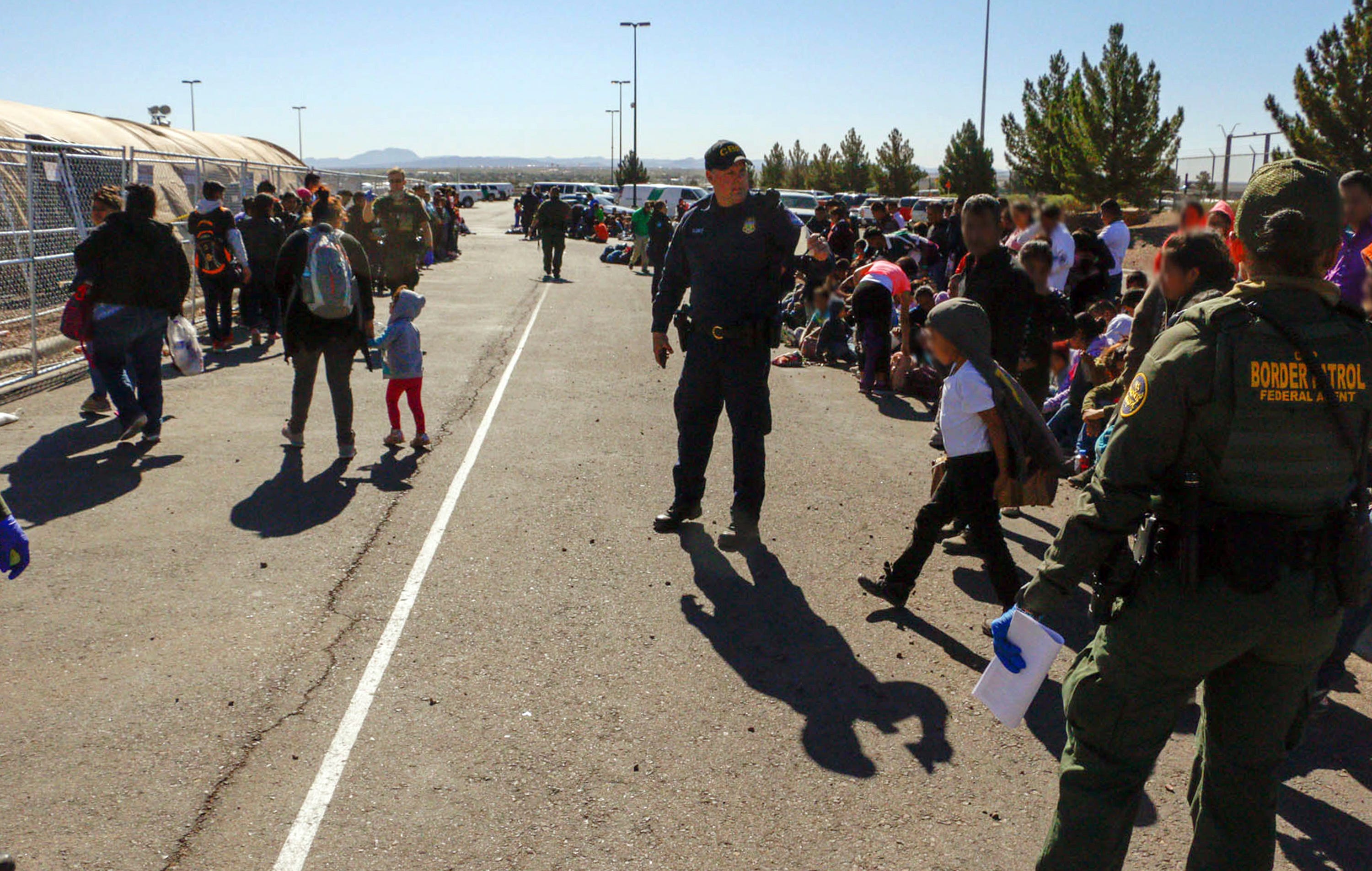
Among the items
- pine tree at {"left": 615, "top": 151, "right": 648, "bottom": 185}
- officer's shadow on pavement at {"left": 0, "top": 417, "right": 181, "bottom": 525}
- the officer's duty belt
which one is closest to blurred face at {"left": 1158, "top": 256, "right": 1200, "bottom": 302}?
the officer's duty belt

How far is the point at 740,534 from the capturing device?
6316mm

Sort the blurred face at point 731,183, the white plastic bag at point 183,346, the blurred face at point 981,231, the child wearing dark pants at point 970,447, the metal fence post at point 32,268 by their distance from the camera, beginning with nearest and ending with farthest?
the child wearing dark pants at point 970,447 → the blurred face at point 981,231 → the blurred face at point 731,183 → the white plastic bag at point 183,346 → the metal fence post at point 32,268

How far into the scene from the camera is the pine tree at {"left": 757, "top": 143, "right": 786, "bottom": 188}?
7275 cm

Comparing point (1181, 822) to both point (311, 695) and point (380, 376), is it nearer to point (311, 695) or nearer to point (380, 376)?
point (311, 695)

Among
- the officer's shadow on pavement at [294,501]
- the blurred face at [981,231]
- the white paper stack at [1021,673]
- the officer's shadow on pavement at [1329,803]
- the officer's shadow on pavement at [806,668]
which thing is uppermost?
the blurred face at [981,231]

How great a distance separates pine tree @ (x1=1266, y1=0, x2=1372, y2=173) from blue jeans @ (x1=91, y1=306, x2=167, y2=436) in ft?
75.4

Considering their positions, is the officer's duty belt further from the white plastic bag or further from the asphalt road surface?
the white plastic bag

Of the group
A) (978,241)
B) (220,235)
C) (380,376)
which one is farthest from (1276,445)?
(220,235)

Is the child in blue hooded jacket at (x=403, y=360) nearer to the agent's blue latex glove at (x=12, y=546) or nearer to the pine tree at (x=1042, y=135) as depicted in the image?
the agent's blue latex glove at (x=12, y=546)

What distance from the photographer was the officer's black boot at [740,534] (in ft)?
20.6

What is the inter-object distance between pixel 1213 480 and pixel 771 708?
221 centimetres

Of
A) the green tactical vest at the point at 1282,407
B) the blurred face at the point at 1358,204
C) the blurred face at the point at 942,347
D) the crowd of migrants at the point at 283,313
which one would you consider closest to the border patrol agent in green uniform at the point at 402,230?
the crowd of migrants at the point at 283,313

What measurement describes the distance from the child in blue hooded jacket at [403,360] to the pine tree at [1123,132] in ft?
113

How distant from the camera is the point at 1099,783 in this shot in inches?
107
